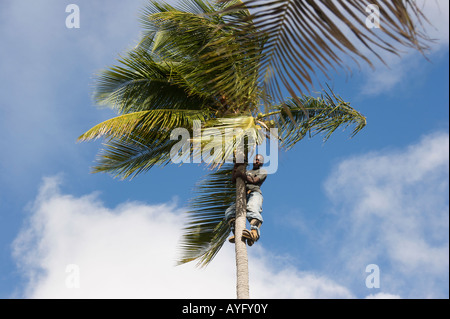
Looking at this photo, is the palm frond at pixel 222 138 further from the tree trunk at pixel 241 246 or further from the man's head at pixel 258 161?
the man's head at pixel 258 161

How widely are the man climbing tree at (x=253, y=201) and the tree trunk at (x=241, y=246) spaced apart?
0.10m

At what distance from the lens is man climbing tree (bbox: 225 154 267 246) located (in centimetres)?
754

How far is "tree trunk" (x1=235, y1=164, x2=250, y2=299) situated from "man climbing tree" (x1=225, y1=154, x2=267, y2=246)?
0.33 feet

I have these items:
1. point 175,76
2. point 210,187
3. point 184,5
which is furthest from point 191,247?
point 184,5

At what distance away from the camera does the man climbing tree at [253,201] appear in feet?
24.7

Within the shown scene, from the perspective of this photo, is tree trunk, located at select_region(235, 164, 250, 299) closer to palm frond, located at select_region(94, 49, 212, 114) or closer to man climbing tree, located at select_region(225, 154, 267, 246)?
man climbing tree, located at select_region(225, 154, 267, 246)

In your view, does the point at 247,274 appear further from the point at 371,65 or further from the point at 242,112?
the point at 371,65

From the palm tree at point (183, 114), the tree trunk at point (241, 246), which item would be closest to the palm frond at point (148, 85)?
the palm tree at point (183, 114)

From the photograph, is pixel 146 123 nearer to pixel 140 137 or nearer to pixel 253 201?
pixel 140 137

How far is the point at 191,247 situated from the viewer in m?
8.70

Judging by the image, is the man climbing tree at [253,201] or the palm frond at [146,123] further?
the palm frond at [146,123]

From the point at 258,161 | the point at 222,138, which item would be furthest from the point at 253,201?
the point at 222,138

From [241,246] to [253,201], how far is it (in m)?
0.92

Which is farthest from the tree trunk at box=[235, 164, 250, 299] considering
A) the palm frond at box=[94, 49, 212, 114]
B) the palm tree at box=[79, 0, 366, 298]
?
the palm frond at box=[94, 49, 212, 114]
